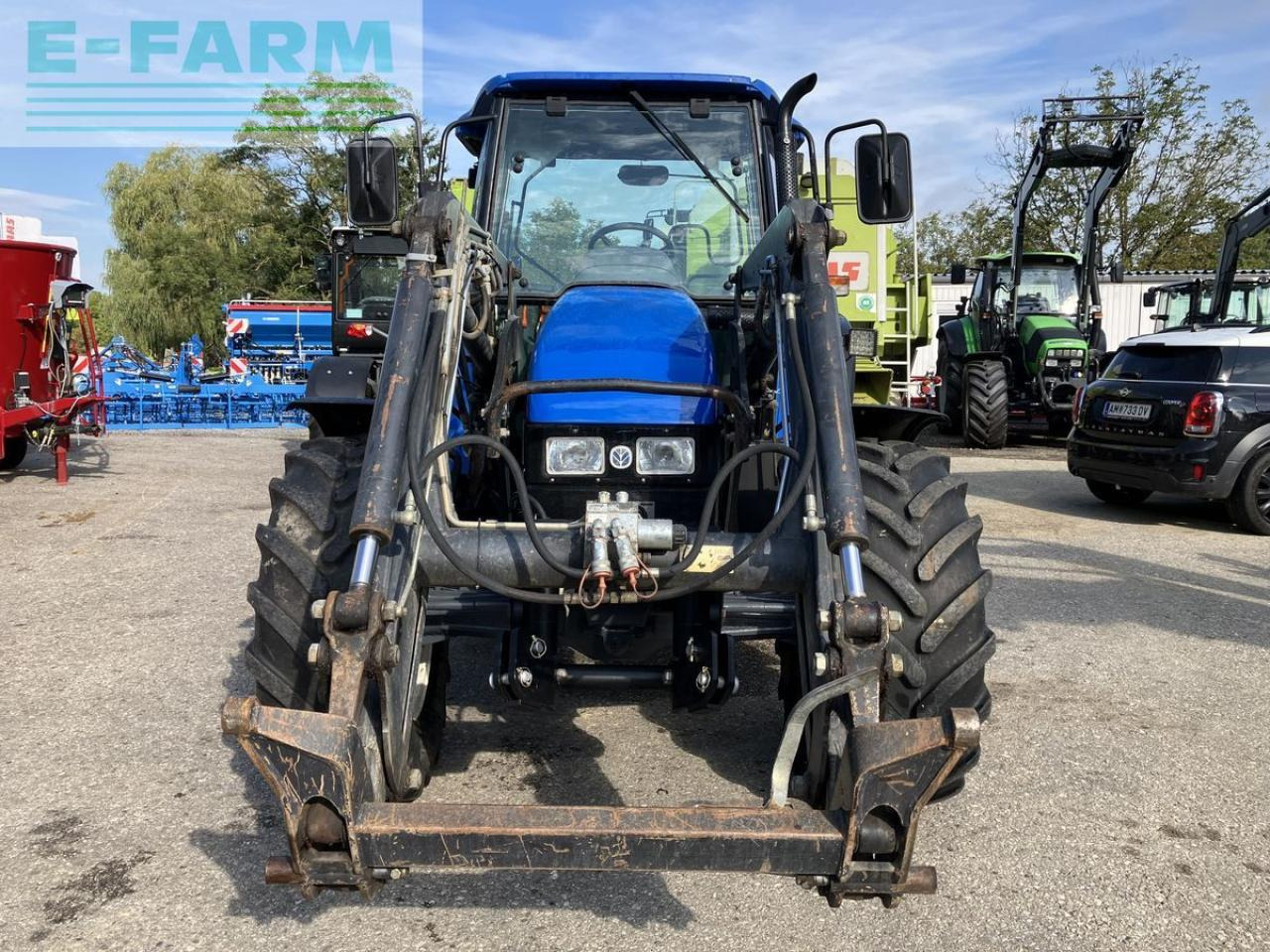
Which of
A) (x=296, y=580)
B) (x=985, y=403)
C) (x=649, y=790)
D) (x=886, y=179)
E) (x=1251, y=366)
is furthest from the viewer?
(x=985, y=403)

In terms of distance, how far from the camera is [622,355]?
3408mm

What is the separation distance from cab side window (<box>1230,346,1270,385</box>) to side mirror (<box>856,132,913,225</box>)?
20.8ft

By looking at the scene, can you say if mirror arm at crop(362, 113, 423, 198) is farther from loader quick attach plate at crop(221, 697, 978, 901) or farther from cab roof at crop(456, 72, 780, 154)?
loader quick attach plate at crop(221, 697, 978, 901)

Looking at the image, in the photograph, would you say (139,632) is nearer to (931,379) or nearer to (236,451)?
(236,451)

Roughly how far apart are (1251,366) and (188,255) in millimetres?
34540

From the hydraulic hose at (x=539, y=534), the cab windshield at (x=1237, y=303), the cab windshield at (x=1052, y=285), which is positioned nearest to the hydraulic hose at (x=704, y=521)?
the hydraulic hose at (x=539, y=534)

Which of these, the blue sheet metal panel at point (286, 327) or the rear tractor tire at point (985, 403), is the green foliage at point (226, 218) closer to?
the blue sheet metal panel at point (286, 327)

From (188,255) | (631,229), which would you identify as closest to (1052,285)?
(631,229)

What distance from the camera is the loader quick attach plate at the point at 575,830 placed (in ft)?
7.09

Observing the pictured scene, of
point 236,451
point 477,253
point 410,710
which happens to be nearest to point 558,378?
point 477,253

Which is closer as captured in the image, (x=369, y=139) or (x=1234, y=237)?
(x=369, y=139)

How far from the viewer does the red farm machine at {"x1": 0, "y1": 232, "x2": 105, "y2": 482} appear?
399 inches

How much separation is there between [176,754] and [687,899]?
207 centimetres

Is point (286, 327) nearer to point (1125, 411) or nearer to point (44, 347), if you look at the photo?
point (44, 347)
